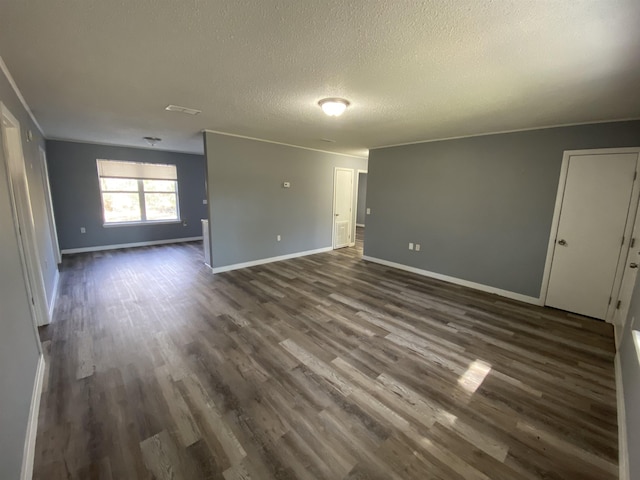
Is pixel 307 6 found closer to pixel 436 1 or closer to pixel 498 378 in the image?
pixel 436 1

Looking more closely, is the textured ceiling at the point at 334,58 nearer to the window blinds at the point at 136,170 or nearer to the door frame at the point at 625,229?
the door frame at the point at 625,229

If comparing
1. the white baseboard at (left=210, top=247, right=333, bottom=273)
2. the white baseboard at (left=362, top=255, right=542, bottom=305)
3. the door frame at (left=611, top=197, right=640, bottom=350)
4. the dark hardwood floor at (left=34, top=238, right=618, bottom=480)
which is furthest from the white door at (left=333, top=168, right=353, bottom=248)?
the door frame at (left=611, top=197, right=640, bottom=350)

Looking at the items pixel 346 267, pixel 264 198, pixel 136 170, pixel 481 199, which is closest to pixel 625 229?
pixel 481 199

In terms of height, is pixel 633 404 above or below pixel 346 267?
above

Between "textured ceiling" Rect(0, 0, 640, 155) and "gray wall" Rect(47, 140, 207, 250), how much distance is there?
295 centimetres

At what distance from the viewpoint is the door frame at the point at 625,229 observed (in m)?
3.10

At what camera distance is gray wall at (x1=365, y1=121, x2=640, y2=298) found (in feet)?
11.9

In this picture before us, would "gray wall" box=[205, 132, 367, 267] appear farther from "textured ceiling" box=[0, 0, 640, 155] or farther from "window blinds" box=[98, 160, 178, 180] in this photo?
"window blinds" box=[98, 160, 178, 180]

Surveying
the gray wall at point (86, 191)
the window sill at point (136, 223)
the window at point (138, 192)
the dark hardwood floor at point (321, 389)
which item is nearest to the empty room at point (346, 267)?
the dark hardwood floor at point (321, 389)

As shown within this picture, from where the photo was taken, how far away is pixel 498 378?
230 cm

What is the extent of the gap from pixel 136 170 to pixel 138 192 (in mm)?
541

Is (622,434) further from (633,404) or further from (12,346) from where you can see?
(12,346)

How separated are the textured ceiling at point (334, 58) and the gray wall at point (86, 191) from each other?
295 cm

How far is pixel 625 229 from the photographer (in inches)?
124
